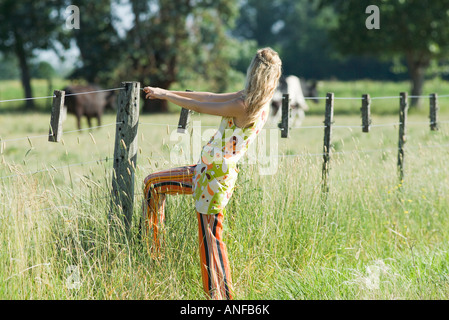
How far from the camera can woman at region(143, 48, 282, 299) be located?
365cm

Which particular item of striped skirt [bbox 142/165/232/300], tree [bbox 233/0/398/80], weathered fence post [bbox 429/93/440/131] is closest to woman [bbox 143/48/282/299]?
striped skirt [bbox 142/165/232/300]

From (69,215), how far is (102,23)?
1026 inches

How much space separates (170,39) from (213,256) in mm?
26474

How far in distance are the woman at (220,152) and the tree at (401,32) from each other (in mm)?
22590

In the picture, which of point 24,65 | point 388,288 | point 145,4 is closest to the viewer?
point 388,288

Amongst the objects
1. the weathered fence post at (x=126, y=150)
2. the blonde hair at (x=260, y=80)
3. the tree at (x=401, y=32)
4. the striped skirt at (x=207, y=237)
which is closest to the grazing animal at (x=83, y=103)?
the tree at (x=401, y=32)

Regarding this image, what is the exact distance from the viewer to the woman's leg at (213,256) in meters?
3.89

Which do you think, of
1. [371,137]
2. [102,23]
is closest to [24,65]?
[102,23]

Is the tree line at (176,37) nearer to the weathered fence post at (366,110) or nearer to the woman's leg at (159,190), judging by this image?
the weathered fence post at (366,110)

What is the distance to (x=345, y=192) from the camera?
5.65m

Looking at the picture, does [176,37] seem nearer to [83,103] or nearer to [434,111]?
[83,103]

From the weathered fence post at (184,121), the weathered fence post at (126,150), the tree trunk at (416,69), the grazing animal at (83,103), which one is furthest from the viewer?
the tree trunk at (416,69)

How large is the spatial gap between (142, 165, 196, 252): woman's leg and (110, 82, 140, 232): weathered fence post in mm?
A: 376
